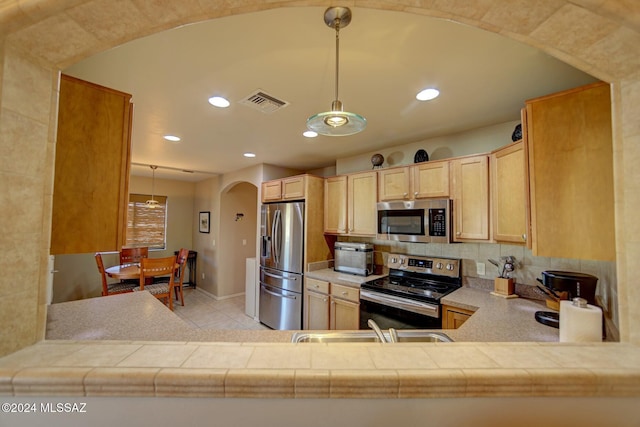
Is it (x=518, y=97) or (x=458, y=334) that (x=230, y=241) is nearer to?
(x=458, y=334)

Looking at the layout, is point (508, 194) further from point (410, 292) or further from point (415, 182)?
point (410, 292)

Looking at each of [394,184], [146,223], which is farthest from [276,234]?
[146,223]

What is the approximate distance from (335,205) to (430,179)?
4.11ft

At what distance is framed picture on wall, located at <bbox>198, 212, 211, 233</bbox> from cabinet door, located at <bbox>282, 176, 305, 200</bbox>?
2.59 metres

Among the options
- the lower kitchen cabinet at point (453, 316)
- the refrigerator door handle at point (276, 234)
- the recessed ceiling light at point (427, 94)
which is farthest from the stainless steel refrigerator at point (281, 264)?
the recessed ceiling light at point (427, 94)

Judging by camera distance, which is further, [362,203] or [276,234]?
[276,234]

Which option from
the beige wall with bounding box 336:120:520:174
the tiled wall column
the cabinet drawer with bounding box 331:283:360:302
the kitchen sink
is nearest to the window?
the cabinet drawer with bounding box 331:283:360:302

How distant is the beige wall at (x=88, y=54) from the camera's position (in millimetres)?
727

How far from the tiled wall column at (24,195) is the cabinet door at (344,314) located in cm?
236

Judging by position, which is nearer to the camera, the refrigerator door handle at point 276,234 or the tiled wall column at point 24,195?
the tiled wall column at point 24,195

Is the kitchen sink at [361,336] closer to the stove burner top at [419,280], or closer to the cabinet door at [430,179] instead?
the stove burner top at [419,280]

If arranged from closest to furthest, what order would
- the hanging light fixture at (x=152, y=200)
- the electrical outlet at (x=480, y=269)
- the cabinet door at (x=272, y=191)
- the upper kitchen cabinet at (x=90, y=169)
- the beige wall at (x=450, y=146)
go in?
the upper kitchen cabinet at (x=90, y=169) → the beige wall at (x=450, y=146) → the electrical outlet at (x=480, y=269) → the cabinet door at (x=272, y=191) → the hanging light fixture at (x=152, y=200)

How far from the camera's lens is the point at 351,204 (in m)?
3.19

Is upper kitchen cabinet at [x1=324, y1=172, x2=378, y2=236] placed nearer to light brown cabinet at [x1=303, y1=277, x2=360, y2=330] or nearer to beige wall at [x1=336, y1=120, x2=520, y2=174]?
beige wall at [x1=336, y1=120, x2=520, y2=174]
